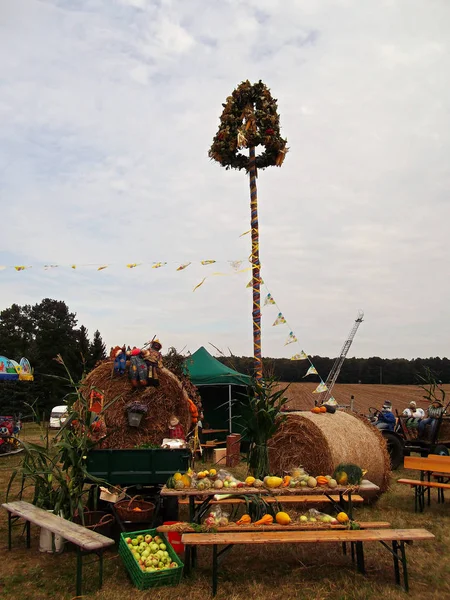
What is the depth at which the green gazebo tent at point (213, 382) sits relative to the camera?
44.1 feet

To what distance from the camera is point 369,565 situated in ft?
17.0

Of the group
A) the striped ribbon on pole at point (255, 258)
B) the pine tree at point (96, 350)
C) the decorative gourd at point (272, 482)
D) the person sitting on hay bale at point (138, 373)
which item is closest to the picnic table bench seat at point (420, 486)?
the decorative gourd at point (272, 482)

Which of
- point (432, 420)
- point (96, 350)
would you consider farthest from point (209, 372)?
point (96, 350)

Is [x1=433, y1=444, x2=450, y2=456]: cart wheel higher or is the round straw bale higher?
the round straw bale

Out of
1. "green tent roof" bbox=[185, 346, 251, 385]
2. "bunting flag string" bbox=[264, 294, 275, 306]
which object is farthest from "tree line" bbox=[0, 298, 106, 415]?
"bunting flag string" bbox=[264, 294, 275, 306]

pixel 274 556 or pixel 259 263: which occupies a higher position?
pixel 259 263

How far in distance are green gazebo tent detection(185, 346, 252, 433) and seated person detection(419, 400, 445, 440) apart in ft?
12.4

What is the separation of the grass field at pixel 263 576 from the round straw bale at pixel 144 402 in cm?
192

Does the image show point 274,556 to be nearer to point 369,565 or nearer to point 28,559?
point 369,565

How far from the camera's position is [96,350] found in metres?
32.5

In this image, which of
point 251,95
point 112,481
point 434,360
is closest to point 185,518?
point 112,481

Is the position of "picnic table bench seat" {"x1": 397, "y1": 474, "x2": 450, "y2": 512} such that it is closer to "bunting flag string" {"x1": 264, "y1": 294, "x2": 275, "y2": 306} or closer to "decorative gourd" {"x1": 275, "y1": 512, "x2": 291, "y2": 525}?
"decorative gourd" {"x1": 275, "y1": 512, "x2": 291, "y2": 525}

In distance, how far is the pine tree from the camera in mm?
31375

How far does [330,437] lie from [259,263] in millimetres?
4346
